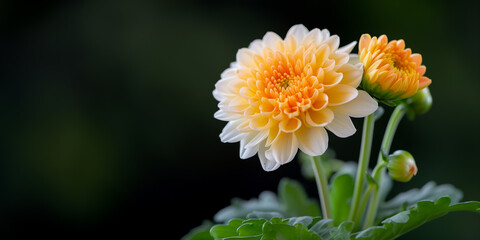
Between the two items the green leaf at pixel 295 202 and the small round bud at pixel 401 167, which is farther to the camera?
the green leaf at pixel 295 202

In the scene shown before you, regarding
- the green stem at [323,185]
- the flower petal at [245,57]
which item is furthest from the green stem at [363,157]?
the flower petal at [245,57]

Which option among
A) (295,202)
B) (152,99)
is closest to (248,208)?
(295,202)

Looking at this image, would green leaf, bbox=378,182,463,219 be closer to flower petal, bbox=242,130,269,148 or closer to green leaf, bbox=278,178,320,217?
green leaf, bbox=278,178,320,217

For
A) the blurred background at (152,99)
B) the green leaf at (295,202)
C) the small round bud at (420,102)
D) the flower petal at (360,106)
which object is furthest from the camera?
the blurred background at (152,99)

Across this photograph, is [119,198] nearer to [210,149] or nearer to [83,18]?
[210,149]

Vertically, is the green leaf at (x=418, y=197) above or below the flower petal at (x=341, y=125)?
below

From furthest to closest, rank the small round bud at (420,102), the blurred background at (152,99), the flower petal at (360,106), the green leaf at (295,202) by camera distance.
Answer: the blurred background at (152,99), the green leaf at (295,202), the small round bud at (420,102), the flower petal at (360,106)

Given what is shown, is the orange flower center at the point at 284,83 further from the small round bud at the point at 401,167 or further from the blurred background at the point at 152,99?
the blurred background at the point at 152,99
